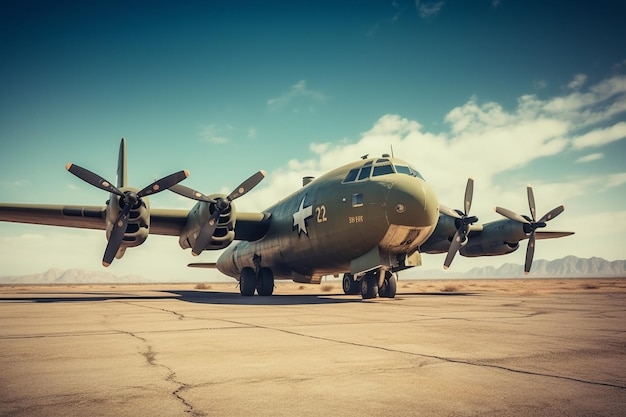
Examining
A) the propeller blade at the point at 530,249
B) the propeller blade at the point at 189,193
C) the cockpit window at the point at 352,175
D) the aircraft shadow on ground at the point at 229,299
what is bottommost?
the aircraft shadow on ground at the point at 229,299

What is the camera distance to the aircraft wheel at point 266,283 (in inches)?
974

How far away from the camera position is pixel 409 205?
16.9 metres

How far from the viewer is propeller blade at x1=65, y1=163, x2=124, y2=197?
18.3 metres

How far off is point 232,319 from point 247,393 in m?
6.61

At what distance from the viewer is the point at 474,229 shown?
1183 inches

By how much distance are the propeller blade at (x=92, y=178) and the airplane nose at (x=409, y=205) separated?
37.9ft

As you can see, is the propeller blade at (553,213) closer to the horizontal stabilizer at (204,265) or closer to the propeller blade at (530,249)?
the propeller blade at (530,249)

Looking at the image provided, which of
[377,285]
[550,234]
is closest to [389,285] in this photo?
[377,285]

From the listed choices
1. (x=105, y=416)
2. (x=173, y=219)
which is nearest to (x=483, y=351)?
(x=105, y=416)

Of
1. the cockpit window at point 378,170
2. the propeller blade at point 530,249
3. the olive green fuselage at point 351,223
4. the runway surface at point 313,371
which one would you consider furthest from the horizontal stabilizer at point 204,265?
the runway surface at point 313,371

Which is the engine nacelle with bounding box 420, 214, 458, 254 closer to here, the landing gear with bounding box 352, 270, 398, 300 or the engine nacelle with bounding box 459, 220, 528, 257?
the engine nacelle with bounding box 459, 220, 528, 257

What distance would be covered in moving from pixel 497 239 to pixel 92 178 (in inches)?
969

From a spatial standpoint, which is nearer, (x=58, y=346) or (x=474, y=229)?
(x=58, y=346)

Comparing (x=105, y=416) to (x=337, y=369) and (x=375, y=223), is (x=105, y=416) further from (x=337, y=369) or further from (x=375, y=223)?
(x=375, y=223)
